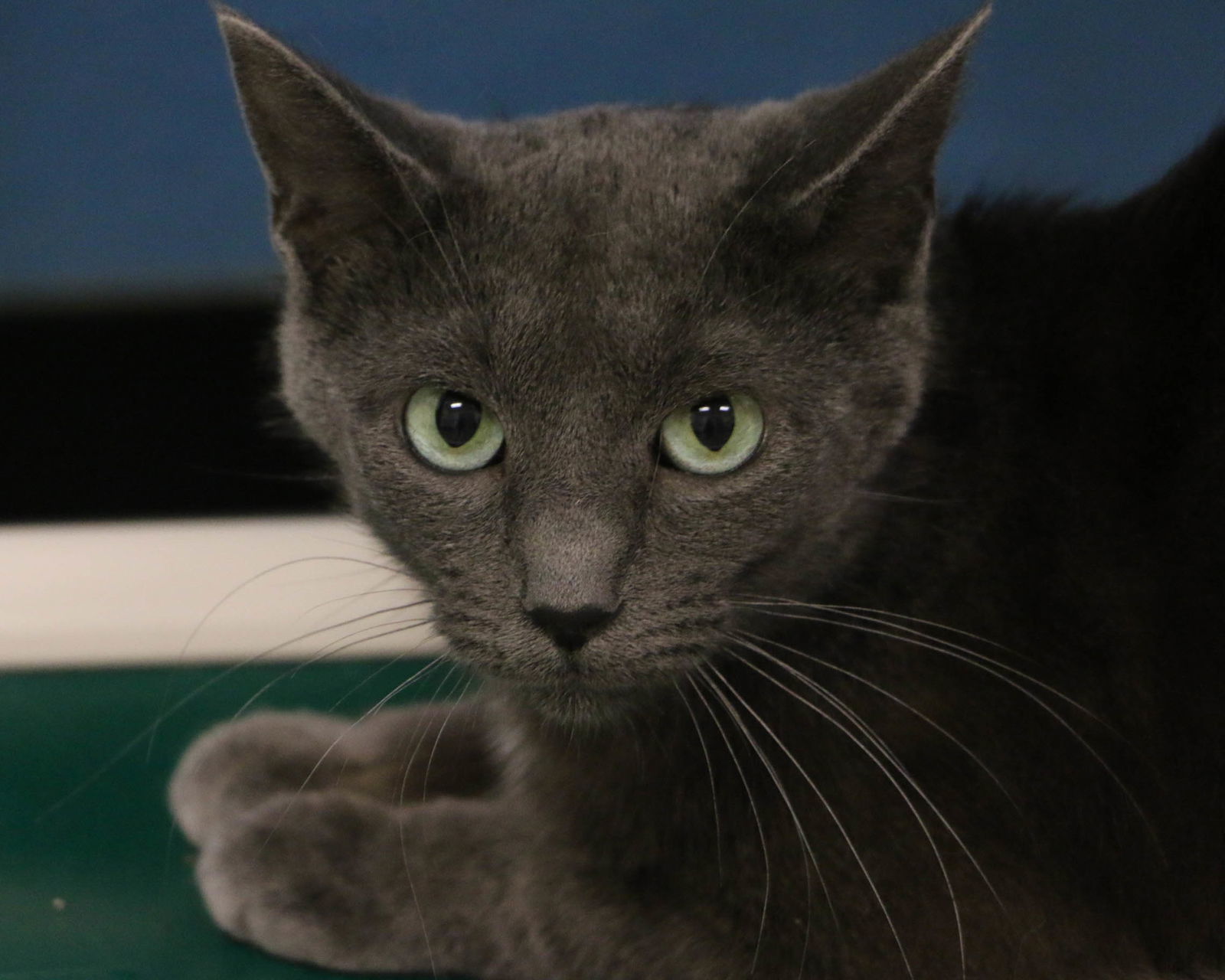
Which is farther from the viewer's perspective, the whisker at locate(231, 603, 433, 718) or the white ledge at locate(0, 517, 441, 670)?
the white ledge at locate(0, 517, 441, 670)

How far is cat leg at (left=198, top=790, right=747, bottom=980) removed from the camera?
1.11m

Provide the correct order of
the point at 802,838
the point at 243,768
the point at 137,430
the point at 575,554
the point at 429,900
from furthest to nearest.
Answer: the point at 137,430
the point at 243,768
the point at 429,900
the point at 802,838
the point at 575,554

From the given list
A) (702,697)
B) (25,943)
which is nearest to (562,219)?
(702,697)

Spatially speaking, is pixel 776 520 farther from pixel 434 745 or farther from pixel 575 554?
pixel 434 745

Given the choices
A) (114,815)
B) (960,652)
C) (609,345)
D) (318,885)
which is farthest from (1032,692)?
(114,815)

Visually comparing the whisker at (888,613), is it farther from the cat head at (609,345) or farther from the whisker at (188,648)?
the whisker at (188,648)

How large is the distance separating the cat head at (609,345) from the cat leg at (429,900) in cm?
19

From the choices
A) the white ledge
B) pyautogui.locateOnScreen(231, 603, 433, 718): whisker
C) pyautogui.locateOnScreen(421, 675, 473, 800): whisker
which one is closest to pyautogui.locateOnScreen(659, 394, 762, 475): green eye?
pyautogui.locateOnScreen(231, 603, 433, 718): whisker

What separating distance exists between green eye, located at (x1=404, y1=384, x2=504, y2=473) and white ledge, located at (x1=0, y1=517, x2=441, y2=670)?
0.71 metres

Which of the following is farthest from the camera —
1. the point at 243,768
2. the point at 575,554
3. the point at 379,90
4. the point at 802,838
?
the point at 379,90

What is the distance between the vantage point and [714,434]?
39.3 inches

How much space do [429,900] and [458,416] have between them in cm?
Answer: 43

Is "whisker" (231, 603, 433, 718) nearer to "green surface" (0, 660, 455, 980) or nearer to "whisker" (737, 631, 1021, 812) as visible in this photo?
"green surface" (0, 660, 455, 980)

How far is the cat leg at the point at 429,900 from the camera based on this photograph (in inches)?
43.9
